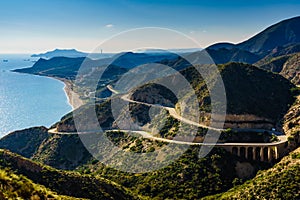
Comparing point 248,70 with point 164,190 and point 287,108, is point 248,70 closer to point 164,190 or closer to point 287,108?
point 287,108

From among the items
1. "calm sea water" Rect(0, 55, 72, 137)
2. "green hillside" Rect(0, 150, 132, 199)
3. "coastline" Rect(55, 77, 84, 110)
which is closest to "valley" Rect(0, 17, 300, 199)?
"green hillside" Rect(0, 150, 132, 199)

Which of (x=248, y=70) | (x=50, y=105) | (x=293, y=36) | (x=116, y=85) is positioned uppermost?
(x=293, y=36)

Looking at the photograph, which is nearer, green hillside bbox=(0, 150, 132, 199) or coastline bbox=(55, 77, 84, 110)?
green hillside bbox=(0, 150, 132, 199)

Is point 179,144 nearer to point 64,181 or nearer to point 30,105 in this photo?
point 64,181

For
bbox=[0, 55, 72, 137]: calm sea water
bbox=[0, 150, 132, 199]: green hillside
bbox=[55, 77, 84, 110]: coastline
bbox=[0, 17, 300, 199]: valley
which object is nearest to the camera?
bbox=[0, 150, 132, 199]: green hillside

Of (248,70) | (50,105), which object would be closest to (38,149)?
(248,70)

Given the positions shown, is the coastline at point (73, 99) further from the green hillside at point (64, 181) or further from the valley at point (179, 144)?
the green hillside at point (64, 181)

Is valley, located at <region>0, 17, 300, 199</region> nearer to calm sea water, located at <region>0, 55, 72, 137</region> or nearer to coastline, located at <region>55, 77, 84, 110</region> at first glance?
calm sea water, located at <region>0, 55, 72, 137</region>

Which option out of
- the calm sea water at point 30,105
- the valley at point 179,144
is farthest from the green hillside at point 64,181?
the calm sea water at point 30,105
